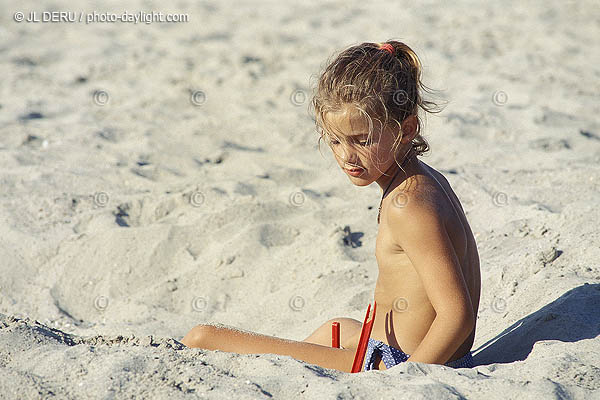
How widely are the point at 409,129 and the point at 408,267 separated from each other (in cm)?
41

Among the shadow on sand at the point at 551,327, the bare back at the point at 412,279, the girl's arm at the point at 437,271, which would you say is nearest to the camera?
the girl's arm at the point at 437,271

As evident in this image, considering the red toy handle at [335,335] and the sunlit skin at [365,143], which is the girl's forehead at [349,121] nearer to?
the sunlit skin at [365,143]

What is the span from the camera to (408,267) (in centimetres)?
205

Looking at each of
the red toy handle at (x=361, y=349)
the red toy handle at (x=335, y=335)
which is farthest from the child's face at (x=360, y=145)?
the red toy handle at (x=335, y=335)

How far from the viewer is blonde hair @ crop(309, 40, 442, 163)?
1975 mm

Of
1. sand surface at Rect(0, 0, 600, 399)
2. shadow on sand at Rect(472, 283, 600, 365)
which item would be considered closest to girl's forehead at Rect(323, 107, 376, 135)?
sand surface at Rect(0, 0, 600, 399)

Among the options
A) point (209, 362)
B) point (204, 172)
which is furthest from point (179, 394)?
point (204, 172)

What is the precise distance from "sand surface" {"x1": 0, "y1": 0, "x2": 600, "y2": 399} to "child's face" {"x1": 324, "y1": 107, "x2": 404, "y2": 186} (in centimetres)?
58

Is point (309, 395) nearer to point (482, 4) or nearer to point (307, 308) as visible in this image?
point (307, 308)

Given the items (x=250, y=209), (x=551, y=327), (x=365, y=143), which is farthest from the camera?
(x=250, y=209)

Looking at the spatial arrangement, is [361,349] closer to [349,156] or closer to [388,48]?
[349,156]

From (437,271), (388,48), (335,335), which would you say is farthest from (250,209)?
(437,271)

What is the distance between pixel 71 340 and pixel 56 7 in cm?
623

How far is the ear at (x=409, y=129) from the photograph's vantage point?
2037 millimetres
